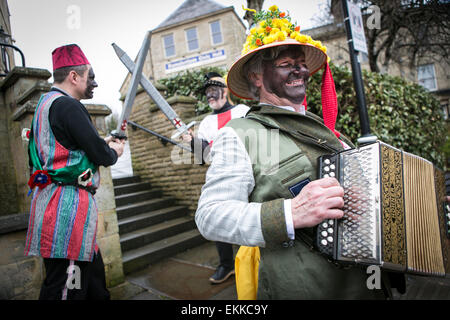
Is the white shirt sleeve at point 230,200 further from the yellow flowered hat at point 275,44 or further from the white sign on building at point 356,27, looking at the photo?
the white sign on building at point 356,27

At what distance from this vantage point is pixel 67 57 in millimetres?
2016

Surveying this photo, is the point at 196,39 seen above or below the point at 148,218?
above

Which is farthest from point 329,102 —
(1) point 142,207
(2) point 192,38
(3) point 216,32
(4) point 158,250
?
(2) point 192,38

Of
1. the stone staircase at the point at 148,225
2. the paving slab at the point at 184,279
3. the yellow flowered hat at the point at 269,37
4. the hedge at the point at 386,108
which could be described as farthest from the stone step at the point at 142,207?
the yellow flowered hat at the point at 269,37

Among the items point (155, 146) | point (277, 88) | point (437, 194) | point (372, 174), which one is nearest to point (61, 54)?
point (277, 88)

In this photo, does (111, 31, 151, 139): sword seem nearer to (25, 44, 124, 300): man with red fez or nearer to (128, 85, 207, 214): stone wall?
(25, 44, 124, 300): man with red fez

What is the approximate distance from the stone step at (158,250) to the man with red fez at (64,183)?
2018mm

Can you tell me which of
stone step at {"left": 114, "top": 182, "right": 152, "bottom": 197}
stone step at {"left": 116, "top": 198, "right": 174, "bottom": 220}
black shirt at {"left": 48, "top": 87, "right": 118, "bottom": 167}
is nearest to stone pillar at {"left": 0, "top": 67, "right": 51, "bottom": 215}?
black shirt at {"left": 48, "top": 87, "right": 118, "bottom": 167}

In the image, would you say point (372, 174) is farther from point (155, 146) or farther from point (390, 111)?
point (155, 146)

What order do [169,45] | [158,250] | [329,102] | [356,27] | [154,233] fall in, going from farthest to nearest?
[169,45], [154,233], [158,250], [356,27], [329,102]

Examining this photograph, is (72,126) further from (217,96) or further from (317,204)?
(217,96)

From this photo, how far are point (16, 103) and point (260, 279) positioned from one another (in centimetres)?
359

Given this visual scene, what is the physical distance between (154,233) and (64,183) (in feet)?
9.61

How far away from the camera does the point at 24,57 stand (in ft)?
11.4
